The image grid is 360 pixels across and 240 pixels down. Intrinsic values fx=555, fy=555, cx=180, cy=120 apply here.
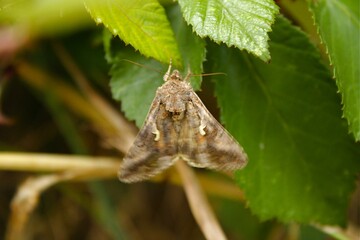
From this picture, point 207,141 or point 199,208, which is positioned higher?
point 207,141

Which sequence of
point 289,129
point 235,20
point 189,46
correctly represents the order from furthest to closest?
1. point 289,129
2. point 189,46
3. point 235,20

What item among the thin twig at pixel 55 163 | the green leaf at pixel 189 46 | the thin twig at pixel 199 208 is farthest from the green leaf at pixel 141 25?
the thin twig at pixel 55 163

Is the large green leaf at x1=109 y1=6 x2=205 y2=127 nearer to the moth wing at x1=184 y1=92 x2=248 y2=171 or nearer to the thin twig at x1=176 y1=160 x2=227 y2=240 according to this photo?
the moth wing at x1=184 y1=92 x2=248 y2=171

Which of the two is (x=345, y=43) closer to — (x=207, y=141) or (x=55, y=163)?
(x=207, y=141)

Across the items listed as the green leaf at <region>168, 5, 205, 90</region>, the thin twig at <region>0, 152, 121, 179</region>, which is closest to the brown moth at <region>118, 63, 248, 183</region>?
the green leaf at <region>168, 5, 205, 90</region>

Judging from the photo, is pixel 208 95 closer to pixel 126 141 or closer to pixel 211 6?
pixel 126 141

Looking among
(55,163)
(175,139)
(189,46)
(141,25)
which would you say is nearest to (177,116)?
(175,139)

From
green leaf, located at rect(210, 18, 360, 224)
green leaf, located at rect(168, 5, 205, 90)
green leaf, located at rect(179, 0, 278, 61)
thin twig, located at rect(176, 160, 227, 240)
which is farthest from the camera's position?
thin twig, located at rect(176, 160, 227, 240)

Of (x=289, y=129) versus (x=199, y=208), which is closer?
(x=289, y=129)
